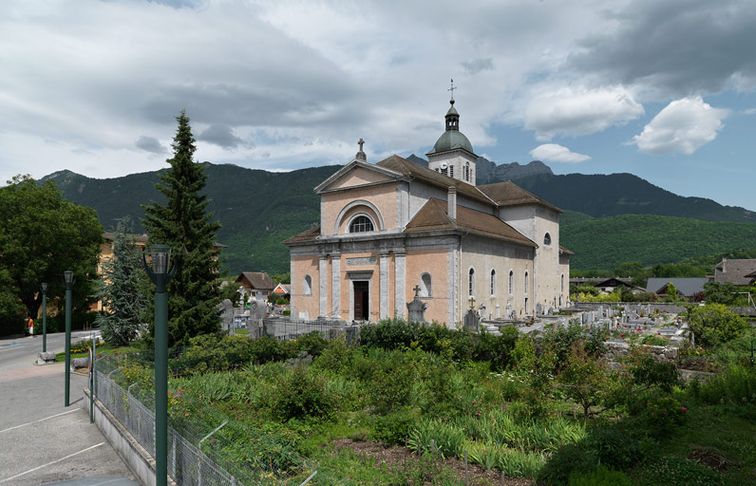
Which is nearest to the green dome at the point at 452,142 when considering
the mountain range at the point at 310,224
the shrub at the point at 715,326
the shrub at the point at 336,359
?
the shrub at the point at 715,326

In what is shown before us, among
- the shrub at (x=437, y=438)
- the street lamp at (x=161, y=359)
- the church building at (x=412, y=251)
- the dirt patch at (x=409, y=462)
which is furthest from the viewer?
the church building at (x=412, y=251)

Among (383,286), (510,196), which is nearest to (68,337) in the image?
(383,286)

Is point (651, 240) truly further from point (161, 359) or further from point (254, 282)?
point (161, 359)

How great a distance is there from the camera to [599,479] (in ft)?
17.9

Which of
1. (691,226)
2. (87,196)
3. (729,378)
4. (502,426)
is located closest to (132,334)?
(502,426)

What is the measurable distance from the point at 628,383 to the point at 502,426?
11.9 feet

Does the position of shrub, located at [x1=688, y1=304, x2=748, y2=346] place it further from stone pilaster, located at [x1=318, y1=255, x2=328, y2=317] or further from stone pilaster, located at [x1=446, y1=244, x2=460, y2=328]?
stone pilaster, located at [x1=318, y1=255, x2=328, y2=317]

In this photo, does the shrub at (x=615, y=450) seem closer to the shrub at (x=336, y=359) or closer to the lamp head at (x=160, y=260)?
the lamp head at (x=160, y=260)

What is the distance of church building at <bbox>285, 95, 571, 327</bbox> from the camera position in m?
25.9

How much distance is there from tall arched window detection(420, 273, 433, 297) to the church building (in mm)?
59

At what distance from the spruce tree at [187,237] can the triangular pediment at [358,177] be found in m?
11.3

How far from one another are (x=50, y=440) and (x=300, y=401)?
19.1 feet

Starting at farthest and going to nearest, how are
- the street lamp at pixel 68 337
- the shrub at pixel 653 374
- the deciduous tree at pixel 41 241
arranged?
the deciduous tree at pixel 41 241 < the street lamp at pixel 68 337 < the shrub at pixel 653 374

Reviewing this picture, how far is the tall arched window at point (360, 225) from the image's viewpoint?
29.1 metres
